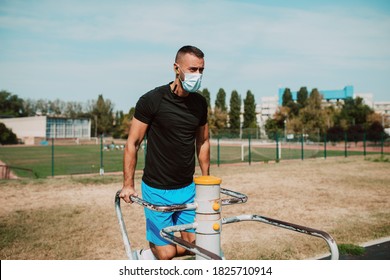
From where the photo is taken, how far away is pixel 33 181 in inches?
477

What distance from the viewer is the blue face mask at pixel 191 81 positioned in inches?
104

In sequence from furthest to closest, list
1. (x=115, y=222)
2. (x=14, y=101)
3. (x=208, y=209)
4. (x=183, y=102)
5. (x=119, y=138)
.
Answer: (x=14, y=101) < (x=119, y=138) < (x=115, y=222) < (x=183, y=102) < (x=208, y=209)

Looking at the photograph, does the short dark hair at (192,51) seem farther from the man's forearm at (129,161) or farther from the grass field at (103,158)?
the grass field at (103,158)

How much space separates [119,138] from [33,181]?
58494mm

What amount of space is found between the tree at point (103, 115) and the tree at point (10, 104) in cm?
2591

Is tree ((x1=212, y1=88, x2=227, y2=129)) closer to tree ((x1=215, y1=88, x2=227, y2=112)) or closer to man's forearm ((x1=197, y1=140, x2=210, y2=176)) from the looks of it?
tree ((x1=215, y1=88, x2=227, y2=112))

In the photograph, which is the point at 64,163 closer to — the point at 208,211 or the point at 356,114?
the point at 208,211

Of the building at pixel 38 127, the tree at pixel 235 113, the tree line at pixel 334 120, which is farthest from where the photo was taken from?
the tree at pixel 235 113

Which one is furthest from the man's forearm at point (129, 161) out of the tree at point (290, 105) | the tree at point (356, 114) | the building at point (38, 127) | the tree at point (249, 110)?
the tree at point (249, 110)

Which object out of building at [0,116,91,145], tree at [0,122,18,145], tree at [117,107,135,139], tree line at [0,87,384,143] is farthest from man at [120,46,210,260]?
building at [0,116,91,145]

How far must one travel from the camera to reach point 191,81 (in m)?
2.66

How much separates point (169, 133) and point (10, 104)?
9860 cm
